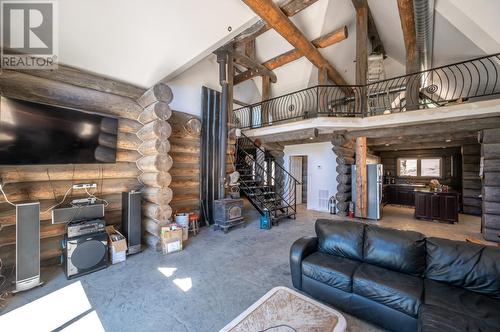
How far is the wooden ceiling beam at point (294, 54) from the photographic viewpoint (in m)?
6.00

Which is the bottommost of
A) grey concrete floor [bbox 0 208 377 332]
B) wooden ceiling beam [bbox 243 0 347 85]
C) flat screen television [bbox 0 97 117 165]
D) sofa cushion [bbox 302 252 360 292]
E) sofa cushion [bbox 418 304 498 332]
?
grey concrete floor [bbox 0 208 377 332]

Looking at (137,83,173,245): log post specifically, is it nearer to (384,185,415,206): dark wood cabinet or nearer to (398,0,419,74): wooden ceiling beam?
(398,0,419,74): wooden ceiling beam

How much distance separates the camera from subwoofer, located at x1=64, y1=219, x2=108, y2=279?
2.76m

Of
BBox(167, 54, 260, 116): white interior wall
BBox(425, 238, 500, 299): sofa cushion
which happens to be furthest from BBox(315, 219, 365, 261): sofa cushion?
BBox(167, 54, 260, 116): white interior wall

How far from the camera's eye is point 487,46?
4.28 metres

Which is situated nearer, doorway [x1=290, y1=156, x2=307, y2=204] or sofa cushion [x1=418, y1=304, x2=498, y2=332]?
sofa cushion [x1=418, y1=304, x2=498, y2=332]

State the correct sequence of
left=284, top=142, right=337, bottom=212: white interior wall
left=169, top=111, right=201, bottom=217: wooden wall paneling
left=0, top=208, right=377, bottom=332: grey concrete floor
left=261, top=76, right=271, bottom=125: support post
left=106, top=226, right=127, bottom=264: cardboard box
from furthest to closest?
left=261, top=76, right=271, bottom=125: support post, left=284, top=142, right=337, bottom=212: white interior wall, left=169, top=111, right=201, bottom=217: wooden wall paneling, left=106, top=226, right=127, bottom=264: cardboard box, left=0, top=208, right=377, bottom=332: grey concrete floor

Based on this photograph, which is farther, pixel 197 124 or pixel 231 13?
pixel 197 124

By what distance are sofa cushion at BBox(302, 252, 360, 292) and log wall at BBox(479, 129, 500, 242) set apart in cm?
455

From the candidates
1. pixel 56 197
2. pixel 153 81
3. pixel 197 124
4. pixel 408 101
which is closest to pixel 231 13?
pixel 153 81

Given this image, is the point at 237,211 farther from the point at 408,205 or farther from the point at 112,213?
the point at 408,205

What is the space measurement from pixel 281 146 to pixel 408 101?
410 cm

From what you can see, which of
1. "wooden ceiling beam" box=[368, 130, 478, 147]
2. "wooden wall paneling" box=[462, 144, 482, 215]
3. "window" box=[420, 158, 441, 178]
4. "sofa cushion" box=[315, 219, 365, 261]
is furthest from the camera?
"window" box=[420, 158, 441, 178]

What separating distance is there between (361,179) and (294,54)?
14.9 ft
